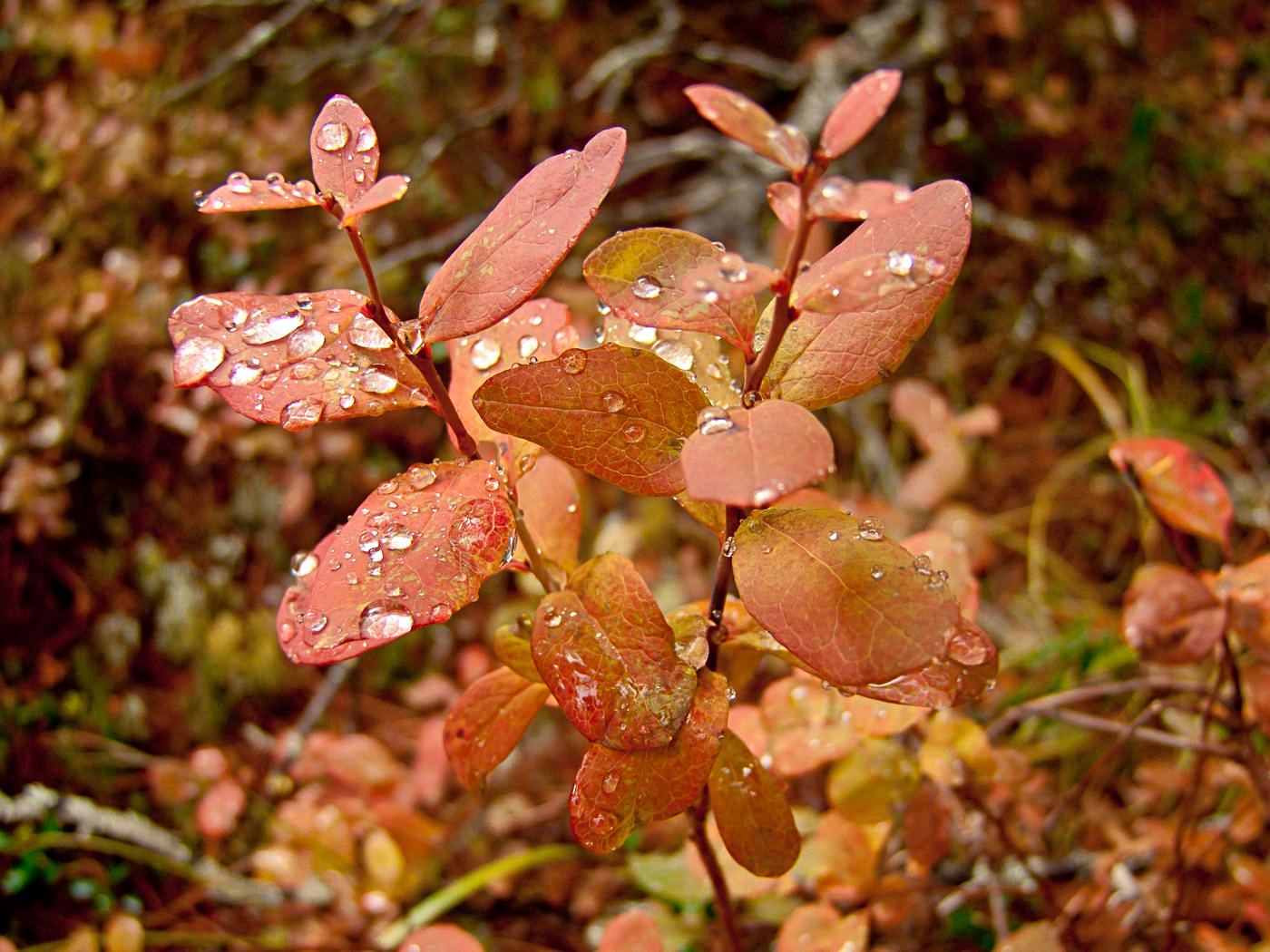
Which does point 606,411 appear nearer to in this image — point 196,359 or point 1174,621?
point 196,359

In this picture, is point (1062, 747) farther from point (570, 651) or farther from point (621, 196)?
point (621, 196)

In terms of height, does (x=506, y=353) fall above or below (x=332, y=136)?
below

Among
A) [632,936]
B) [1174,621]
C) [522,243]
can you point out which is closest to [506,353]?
[522,243]

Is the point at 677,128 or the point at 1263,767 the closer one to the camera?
the point at 1263,767

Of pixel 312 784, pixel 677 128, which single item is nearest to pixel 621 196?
pixel 677 128

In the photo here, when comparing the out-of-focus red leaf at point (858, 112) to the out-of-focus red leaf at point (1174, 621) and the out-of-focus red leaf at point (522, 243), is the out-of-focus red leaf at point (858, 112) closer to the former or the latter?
the out-of-focus red leaf at point (522, 243)

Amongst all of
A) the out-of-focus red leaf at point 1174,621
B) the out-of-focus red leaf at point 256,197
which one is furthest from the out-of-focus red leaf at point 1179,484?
the out-of-focus red leaf at point 256,197
